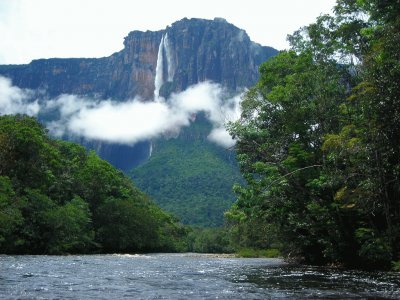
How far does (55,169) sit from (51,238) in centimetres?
1480

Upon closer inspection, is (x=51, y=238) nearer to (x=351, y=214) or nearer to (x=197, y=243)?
(x=351, y=214)

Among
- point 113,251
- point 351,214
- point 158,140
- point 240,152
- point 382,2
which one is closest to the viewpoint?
point 382,2

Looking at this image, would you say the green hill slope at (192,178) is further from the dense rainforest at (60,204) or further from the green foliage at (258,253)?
the green foliage at (258,253)

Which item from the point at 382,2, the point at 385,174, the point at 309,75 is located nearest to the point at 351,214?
the point at 385,174

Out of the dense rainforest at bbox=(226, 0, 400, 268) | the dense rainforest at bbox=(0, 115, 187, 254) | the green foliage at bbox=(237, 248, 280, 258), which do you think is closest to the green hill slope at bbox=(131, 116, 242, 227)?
the dense rainforest at bbox=(0, 115, 187, 254)

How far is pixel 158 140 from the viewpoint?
16888 cm

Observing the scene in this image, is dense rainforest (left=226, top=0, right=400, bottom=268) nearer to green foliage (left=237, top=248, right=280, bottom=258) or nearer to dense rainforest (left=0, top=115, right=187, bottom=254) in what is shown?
green foliage (left=237, top=248, right=280, bottom=258)

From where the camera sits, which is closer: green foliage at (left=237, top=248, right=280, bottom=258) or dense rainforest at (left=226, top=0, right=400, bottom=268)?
dense rainforest at (left=226, top=0, right=400, bottom=268)

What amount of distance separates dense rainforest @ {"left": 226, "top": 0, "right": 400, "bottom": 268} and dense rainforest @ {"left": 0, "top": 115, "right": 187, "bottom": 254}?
22425 mm

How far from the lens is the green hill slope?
125 meters

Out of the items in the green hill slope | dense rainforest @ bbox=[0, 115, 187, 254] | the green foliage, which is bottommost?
the green foliage

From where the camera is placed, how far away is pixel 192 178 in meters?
132

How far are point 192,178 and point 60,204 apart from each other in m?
75.1

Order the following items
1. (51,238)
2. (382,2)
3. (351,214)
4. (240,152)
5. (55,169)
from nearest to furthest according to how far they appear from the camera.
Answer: (382,2) → (351,214) → (240,152) → (51,238) → (55,169)
